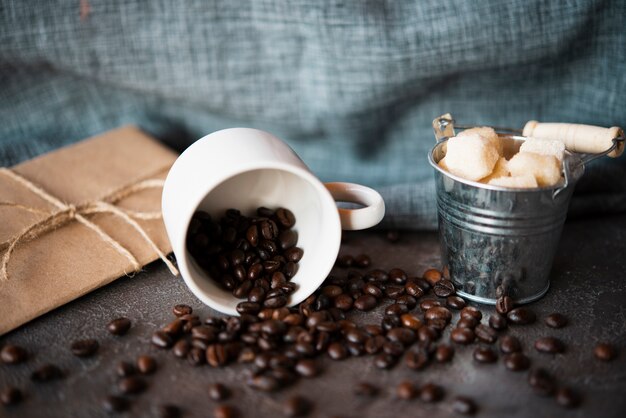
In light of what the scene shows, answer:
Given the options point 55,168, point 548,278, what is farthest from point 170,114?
point 548,278

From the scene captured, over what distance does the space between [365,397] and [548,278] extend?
1.56 feet

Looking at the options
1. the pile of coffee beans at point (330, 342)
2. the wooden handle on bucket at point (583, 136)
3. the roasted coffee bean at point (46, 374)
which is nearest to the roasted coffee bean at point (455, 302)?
the pile of coffee beans at point (330, 342)

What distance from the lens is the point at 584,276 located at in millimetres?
1238

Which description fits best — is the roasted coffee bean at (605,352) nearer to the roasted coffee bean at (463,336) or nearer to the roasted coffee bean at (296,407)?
the roasted coffee bean at (463,336)

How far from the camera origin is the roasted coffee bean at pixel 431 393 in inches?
36.4

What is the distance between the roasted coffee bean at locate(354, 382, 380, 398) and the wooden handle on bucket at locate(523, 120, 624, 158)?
1.91 ft

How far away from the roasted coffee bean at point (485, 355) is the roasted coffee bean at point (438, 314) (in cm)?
9

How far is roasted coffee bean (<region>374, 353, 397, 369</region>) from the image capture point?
0.99 metres

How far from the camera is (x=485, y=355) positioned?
3.27 ft

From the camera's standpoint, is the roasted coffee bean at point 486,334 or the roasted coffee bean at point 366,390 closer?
the roasted coffee bean at point 366,390

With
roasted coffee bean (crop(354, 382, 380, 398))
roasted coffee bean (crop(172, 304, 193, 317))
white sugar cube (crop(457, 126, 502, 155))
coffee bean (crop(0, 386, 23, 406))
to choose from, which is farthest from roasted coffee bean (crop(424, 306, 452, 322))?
coffee bean (crop(0, 386, 23, 406))

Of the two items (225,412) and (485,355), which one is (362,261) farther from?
(225,412)

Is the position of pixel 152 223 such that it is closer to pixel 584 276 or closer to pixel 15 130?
pixel 15 130

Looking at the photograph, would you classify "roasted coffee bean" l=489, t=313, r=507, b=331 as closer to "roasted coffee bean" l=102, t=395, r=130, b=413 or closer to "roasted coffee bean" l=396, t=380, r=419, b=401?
"roasted coffee bean" l=396, t=380, r=419, b=401
